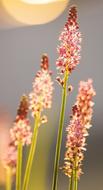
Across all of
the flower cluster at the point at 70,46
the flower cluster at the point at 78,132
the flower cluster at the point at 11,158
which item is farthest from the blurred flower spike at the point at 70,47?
the flower cluster at the point at 11,158

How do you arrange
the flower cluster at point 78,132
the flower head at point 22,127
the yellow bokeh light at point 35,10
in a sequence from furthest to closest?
the yellow bokeh light at point 35,10 < the flower head at point 22,127 < the flower cluster at point 78,132

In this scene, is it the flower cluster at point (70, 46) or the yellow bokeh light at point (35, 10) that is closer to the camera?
the flower cluster at point (70, 46)

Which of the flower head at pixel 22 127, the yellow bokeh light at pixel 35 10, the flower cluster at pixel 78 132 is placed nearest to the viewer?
the flower cluster at pixel 78 132

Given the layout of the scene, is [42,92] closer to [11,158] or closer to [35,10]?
[11,158]

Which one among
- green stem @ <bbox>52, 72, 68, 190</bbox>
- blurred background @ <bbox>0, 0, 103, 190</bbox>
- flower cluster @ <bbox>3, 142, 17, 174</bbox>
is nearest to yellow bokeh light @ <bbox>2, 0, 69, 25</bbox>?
blurred background @ <bbox>0, 0, 103, 190</bbox>

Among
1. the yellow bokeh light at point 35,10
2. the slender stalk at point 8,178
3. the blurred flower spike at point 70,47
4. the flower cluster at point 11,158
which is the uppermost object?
the yellow bokeh light at point 35,10

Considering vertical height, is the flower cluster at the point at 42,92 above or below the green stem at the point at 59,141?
above

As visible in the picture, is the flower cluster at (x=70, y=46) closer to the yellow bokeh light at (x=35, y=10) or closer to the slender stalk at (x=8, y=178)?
the yellow bokeh light at (x=35, y=10)
